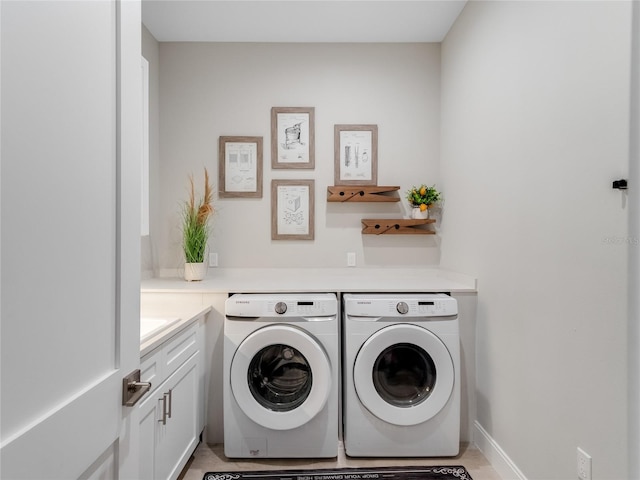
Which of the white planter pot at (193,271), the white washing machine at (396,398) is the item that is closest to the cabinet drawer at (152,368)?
the white washing machine at (396,398)

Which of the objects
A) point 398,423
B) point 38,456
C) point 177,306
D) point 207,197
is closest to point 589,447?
point 398,423

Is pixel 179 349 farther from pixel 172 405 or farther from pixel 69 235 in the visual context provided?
pixel 69 235

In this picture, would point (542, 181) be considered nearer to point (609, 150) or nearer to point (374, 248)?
point (609, 150)

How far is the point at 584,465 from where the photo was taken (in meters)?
1.43

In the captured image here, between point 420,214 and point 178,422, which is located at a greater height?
point 420,214

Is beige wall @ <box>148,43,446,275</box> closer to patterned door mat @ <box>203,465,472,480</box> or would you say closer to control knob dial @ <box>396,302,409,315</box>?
control knob dial @ <box>396,302,409,315</box>

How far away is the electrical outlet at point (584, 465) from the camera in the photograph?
141 centimetres

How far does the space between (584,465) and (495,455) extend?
2.49 ft

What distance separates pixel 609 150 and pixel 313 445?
6.32 ft

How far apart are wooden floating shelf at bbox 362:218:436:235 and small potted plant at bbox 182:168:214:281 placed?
1.14 meters

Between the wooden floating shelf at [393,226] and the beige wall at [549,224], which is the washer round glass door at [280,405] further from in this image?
the wooden floating shelf at [393,226]

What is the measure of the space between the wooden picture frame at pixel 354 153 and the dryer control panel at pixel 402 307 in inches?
44.2

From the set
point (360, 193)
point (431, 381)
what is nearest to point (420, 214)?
point (360, 193)

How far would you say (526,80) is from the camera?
72.3 inches
